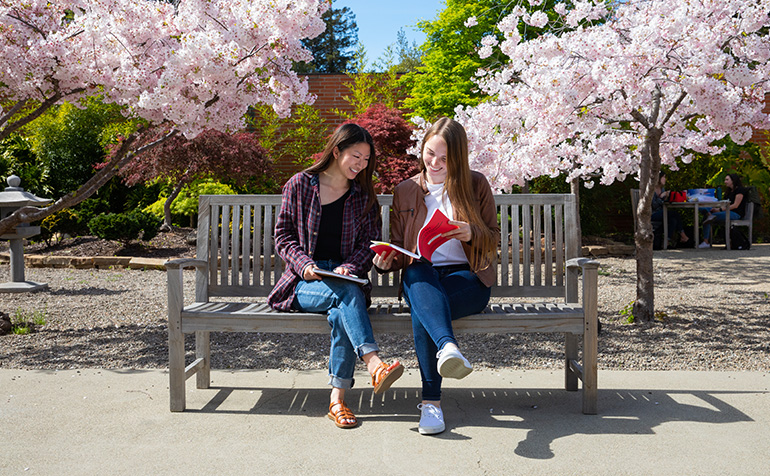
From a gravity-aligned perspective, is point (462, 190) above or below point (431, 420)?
above

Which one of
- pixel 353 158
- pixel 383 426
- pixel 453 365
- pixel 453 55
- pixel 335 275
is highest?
pixel 453 55

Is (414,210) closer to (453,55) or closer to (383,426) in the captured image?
(383,426)

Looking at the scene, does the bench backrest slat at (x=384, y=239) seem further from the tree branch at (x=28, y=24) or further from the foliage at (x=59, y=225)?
the foliage at (x=59, y=225)

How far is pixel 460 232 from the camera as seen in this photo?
3.05m

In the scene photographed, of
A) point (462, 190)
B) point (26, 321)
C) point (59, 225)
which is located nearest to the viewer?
point (462, 190)

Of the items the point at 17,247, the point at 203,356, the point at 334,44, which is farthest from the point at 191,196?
the point at 334,44

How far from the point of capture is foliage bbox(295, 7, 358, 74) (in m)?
31.0

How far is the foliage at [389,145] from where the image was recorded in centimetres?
930

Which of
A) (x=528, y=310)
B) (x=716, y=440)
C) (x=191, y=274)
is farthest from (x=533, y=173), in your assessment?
(x=191, y=274)

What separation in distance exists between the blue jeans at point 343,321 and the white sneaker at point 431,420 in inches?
14.0

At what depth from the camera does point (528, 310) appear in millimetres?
3205

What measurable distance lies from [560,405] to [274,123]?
34.4ft

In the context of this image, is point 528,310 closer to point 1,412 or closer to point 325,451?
point 325,451

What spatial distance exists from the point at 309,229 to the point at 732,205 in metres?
10.0
